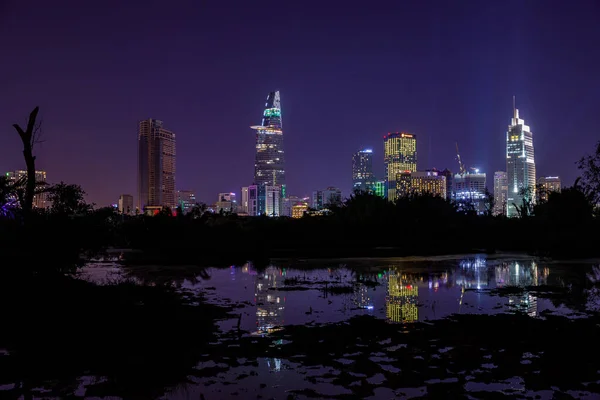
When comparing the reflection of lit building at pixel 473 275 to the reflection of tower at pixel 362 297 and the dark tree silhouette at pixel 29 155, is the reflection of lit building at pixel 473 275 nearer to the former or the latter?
the reflection of tower at pixel 362 297

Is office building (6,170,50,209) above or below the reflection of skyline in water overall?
above

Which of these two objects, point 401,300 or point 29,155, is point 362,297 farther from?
point 29,155

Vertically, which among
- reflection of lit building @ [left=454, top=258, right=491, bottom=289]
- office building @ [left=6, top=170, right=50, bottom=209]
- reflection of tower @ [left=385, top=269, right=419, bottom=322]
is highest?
office building @ [left=6, top=170, right=50, bottom=209]

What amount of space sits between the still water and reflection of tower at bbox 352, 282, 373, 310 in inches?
1.2

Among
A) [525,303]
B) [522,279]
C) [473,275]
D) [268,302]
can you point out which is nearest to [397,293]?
[525,303]

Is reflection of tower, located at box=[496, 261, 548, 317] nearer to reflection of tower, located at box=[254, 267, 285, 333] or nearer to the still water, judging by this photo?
the still water

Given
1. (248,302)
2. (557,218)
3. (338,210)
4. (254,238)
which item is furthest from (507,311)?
(338,210)

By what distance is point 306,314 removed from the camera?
14.8 metres

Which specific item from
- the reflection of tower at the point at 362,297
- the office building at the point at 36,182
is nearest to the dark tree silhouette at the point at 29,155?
the office building at the point at 36,182

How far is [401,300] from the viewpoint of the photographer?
56.9ft

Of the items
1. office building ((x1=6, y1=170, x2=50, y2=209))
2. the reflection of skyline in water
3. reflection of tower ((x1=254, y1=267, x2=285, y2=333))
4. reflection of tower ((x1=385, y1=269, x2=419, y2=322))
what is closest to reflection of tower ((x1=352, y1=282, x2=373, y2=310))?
the reflection of skyline in water

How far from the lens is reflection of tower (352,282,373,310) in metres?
16.4

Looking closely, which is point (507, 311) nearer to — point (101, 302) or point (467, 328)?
point (467, 328)

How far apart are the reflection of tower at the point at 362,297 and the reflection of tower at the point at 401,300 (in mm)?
580
